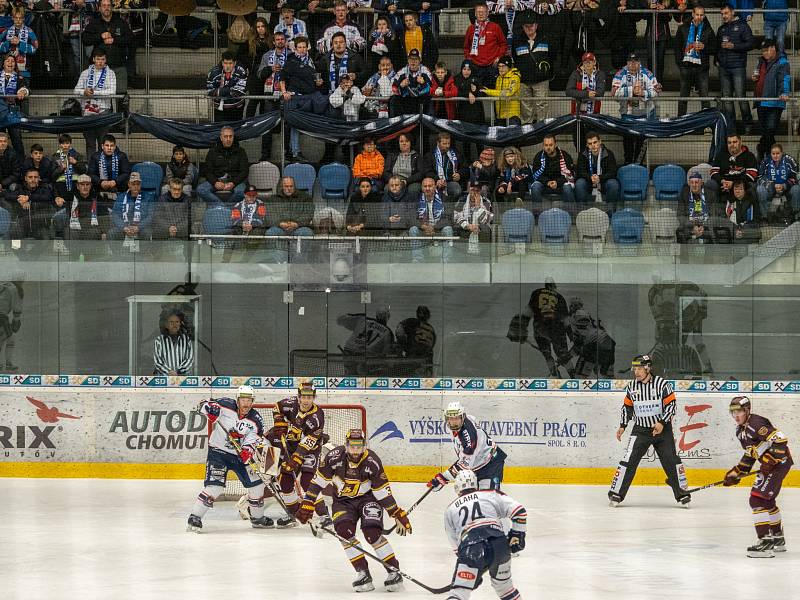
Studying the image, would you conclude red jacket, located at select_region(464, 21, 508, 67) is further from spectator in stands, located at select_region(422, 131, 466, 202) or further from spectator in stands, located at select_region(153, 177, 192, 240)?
spectator in stands, located at select_region(153, 177, 192, 240)

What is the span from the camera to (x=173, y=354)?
15.1m

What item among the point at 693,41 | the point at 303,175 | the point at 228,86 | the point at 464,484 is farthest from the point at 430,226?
the point at 464,484

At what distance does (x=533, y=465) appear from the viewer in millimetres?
14906

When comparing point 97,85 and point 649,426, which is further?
point 97,85

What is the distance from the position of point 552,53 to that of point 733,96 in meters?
2.23

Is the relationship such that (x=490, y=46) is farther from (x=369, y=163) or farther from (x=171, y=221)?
(x=171, y=221)

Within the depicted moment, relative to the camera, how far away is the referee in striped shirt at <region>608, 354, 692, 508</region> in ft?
45.4

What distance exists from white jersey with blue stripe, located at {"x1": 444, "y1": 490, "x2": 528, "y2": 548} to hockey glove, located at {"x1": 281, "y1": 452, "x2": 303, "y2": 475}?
4158mm

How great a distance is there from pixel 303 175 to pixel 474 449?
5.67 metres

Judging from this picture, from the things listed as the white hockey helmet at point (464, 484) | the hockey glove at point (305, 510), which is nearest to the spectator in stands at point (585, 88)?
the hockey glove at point (305, 510)

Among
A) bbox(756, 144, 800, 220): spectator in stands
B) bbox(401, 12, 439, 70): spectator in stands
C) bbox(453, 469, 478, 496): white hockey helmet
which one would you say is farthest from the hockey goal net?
bbox(453, 469, 478, 496): white hockey helmet

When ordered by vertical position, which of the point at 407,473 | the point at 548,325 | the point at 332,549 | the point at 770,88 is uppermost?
the point at 770,88

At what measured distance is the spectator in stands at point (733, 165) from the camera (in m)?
15.6

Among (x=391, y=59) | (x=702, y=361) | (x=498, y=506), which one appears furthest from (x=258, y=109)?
(x=498, y=506)
